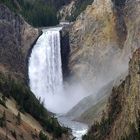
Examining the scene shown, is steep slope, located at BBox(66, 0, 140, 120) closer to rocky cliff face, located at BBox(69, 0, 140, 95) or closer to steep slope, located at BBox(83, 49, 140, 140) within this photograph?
rocky cliff face, located at BBox(69, 0, 140, 95)

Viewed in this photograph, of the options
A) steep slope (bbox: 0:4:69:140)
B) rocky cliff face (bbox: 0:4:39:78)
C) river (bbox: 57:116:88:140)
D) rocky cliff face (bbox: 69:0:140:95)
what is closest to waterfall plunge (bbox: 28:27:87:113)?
steep slope (bbox: 0:4:69:140)

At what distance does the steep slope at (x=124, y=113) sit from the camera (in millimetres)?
86875

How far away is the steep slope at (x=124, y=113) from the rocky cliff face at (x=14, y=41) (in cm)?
4925

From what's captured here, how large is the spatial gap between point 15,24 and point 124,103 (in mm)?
67578

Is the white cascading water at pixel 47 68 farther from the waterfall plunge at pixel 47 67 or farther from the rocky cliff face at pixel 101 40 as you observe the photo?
the rocky cliff face at pixel 101 40

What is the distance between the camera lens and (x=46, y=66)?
162875 mm

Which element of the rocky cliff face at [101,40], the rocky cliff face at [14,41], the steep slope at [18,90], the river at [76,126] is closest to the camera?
the steep slope at [18,90]

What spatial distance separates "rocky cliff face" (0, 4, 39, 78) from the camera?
15112 centimetres

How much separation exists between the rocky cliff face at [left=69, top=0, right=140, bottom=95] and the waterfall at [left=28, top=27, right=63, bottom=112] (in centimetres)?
374

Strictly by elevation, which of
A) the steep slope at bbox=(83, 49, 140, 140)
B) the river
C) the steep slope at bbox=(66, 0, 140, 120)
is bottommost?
the river

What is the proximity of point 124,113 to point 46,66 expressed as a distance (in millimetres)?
72634

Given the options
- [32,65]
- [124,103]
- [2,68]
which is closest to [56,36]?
[32,65]

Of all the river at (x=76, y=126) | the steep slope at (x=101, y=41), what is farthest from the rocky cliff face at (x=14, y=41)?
the river at (x=76, y=126)

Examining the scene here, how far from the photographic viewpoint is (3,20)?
154 metres
